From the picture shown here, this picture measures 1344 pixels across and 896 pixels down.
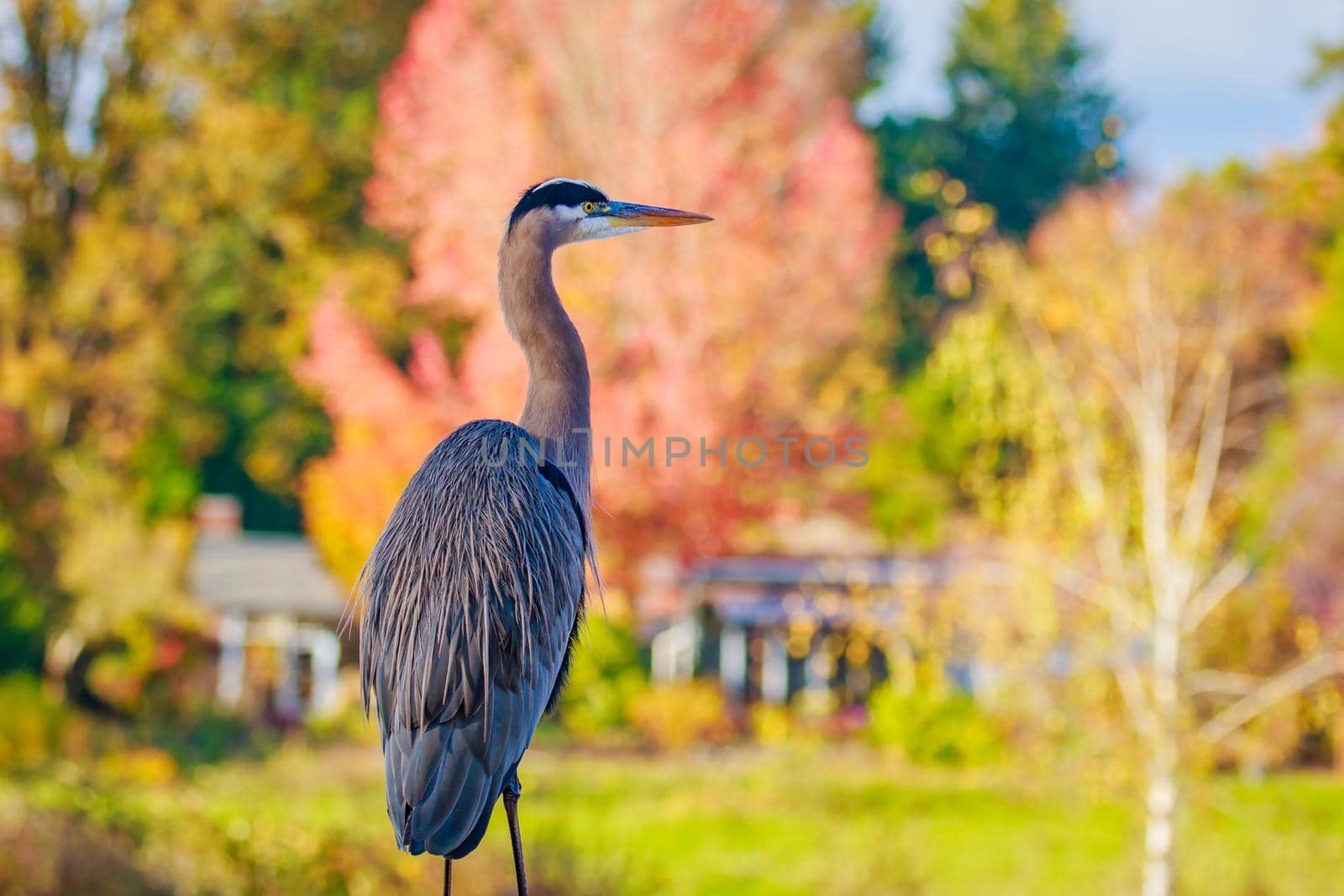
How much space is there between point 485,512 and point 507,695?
35 centimetres

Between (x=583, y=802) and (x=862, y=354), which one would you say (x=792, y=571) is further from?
(x=583, y=802)

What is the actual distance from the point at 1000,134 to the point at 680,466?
24665 millimetres

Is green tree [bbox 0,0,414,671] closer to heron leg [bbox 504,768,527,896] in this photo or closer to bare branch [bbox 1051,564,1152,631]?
bare branch [bbox 1051,564,1152,631]

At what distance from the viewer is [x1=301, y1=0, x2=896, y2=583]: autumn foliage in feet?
48.0

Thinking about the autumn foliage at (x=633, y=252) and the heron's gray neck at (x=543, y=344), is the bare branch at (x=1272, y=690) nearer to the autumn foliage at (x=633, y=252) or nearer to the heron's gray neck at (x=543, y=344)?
the autumn foliage at (x=633, y=252)

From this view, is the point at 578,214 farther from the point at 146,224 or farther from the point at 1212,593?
the point at 146,224

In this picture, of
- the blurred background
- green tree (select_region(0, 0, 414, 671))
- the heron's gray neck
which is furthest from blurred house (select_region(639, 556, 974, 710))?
the heron's gray neck

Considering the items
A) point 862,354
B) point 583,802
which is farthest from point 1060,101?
point 583,802

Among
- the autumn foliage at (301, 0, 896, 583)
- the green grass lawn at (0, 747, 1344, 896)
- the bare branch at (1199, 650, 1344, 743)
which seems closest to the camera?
the green grass lawn at (0, 747, 1344, 896)

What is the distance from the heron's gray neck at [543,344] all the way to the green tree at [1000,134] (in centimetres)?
2724

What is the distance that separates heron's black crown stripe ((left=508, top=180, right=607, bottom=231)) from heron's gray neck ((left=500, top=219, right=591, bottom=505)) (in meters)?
0.03

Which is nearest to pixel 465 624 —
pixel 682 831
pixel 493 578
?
pixel 493 578

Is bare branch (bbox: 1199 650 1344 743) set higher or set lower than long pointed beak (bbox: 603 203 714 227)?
lower

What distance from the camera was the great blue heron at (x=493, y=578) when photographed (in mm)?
2570
